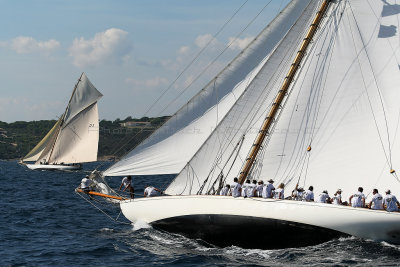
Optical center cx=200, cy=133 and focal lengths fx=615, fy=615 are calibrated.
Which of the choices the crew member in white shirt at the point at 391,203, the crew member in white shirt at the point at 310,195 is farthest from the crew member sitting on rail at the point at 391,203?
the crew member in white shirt at the point at 310,195

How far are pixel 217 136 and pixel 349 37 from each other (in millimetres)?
7820

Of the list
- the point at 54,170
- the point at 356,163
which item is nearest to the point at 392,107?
the point at 356,163

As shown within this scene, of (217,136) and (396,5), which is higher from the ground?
(396,5)

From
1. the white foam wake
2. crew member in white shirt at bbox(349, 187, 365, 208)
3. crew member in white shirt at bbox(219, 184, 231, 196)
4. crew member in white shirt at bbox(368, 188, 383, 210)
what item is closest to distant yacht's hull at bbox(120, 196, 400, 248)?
crew member in white shirt at bbox(368, 188, 383, 210)

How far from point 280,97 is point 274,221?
7.15 metres

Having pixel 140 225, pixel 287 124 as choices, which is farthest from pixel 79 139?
pixel 287 124

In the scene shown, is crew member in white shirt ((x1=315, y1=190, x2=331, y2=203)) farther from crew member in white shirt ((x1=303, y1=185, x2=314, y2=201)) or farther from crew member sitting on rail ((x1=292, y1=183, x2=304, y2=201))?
crew member sitting on rail ((x1=292, y1=183, x2=304, y2=201))

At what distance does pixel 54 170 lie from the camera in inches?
3797

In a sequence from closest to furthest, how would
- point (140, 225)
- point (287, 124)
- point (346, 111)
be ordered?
point (346, 111) < point (287, 124) < point (140, 225)

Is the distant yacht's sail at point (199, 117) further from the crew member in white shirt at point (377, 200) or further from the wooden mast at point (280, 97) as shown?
the crew member in white shirt at point (377, 200)

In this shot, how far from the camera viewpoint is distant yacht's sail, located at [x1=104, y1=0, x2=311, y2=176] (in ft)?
94.5

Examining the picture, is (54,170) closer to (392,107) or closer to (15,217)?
(15,217)

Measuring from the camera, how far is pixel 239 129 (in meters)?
29.5

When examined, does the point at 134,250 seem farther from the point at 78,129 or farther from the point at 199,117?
the point at 78,129
